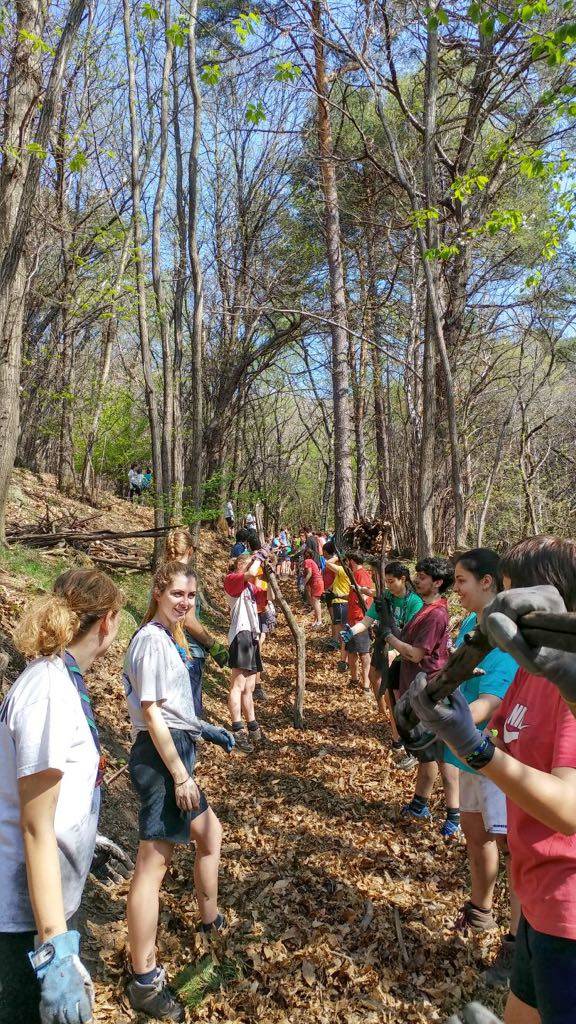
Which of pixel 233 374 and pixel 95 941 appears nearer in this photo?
pixel 95 941

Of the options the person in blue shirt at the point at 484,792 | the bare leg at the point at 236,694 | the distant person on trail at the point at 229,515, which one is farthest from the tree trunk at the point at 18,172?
the distant person on trail at the point at 229,515

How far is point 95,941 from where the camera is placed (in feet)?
10.3

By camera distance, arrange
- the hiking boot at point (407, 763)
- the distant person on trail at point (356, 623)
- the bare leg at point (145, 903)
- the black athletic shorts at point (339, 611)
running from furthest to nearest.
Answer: the black athletic shorts at point (339, 611), the distant person on trail at point (356, 623), the hiking boot at point (407, 763), the bare leg at point (145, 903)

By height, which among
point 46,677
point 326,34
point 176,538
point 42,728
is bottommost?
point 42,728

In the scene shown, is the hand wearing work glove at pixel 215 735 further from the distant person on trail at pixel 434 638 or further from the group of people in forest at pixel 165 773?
the distant person on trail at pixel 434 638

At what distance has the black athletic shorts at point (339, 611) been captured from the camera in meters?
9.02

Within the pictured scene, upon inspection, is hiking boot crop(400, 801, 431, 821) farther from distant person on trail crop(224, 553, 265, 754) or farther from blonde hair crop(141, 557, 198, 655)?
blonde hair crop(141, 557, 198, 655)

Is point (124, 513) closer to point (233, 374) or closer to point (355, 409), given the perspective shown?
point (233, 374)

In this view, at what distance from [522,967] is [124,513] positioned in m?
12.7

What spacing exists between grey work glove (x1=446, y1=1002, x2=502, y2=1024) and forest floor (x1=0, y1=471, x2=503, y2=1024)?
6.87 feet

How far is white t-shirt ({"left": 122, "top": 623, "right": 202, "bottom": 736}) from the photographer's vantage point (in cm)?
272

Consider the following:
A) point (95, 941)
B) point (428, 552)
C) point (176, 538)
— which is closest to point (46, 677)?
point (176, 538)

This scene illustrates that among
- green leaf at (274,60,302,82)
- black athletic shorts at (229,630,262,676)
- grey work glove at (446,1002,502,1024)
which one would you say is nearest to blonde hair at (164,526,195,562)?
grey work glove at (446,1002,502,1024)

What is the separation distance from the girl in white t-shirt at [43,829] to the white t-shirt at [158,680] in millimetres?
837
